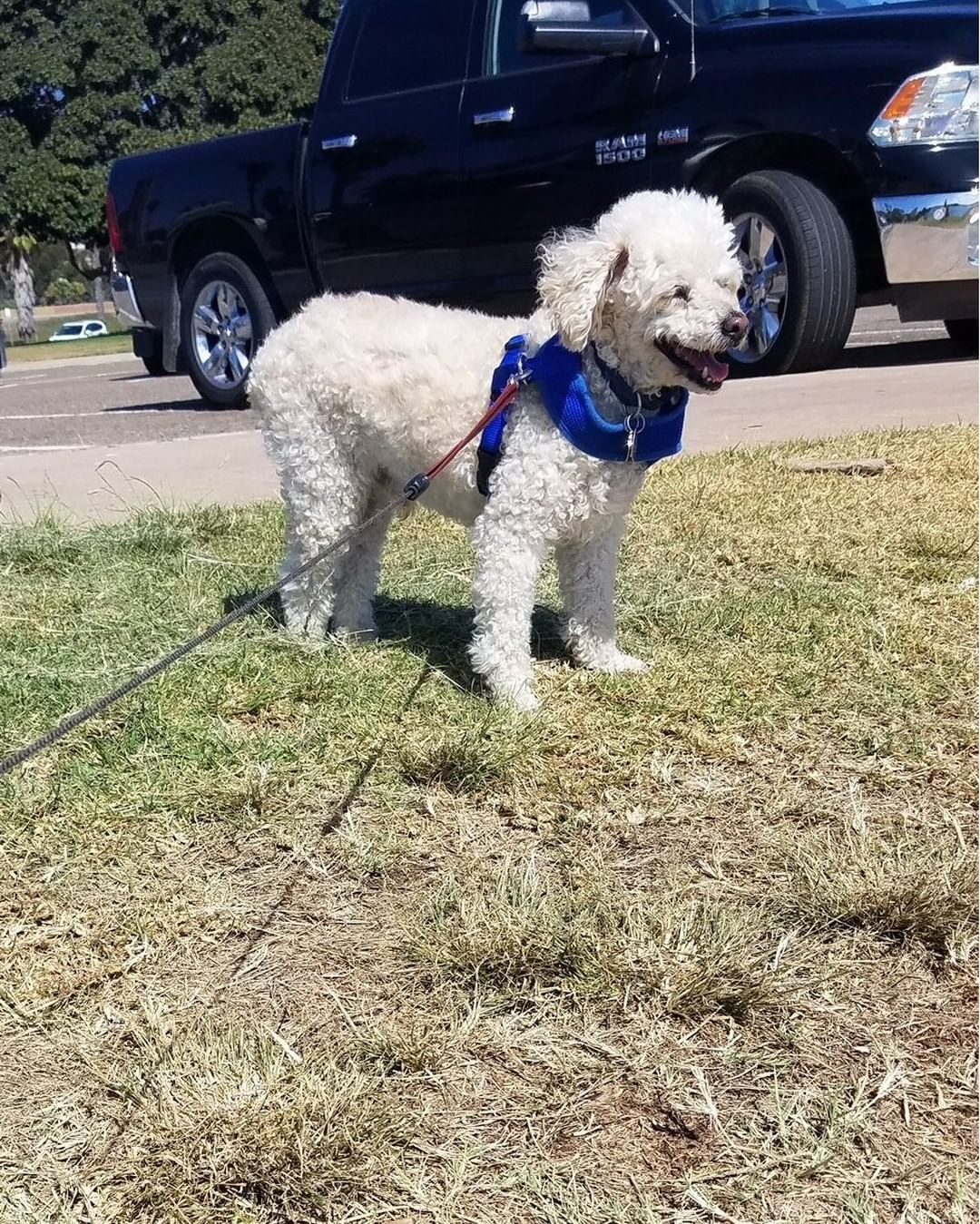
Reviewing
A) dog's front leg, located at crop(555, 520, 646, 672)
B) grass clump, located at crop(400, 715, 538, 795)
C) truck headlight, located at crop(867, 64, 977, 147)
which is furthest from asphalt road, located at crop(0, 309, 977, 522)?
grass clump, located at crop(400, 715, 538, 795)

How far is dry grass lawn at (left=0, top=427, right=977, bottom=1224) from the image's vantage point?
5.76 ft

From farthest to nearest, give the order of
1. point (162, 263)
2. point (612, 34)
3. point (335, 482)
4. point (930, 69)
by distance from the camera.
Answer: point (162, 263), point (612, 34), point (930, 69), point (335, 482)

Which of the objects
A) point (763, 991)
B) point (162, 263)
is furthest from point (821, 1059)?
point (162, 263)

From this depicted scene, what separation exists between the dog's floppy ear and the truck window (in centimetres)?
494

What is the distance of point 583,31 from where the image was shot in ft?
21.8

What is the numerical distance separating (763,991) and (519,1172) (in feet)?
1.77

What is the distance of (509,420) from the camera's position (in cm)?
336

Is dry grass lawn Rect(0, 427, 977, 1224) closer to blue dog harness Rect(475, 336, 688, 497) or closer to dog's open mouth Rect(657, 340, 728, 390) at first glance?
blue dog harness Rect(475, 336, 688, 497)

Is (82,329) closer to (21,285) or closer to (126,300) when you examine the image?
(21,285)

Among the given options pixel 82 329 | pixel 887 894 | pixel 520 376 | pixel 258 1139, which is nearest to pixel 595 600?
pixel 520 376

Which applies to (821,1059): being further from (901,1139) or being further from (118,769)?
(118,769)

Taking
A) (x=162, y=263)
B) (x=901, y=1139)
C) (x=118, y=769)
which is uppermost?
(x=162, y=263)

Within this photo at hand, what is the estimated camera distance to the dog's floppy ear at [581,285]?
3127 mm

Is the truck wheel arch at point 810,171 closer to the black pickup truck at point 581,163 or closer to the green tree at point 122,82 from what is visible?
the black pickup truck at point 581,163
